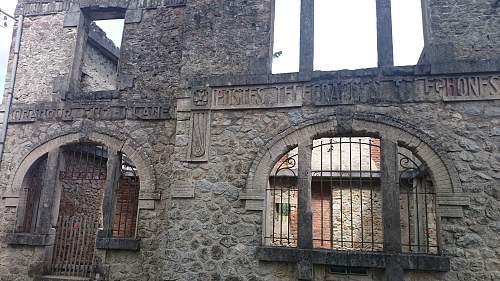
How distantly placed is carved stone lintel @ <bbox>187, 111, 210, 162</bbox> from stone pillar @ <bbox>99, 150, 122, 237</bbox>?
194 cm

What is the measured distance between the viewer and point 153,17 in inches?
326

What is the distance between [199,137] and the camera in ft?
20.9

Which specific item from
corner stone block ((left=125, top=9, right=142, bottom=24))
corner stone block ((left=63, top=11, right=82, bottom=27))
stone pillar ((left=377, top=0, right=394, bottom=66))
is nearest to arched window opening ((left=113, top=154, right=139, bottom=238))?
corner stone block ((left=125, top=9, right=142, bottom=24))

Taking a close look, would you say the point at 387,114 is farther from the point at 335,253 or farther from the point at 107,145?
the point at 107,145

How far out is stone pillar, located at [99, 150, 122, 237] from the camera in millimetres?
7164

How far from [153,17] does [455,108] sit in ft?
19.3

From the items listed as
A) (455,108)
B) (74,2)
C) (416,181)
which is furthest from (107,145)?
(416,181)

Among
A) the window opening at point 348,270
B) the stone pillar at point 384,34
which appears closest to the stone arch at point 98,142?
the window opening at point 348,270

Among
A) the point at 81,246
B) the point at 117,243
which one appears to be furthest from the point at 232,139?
the point at 81,246

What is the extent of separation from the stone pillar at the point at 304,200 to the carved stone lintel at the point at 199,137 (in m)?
Result: 1.48

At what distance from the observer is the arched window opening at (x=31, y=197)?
7777 millimetres

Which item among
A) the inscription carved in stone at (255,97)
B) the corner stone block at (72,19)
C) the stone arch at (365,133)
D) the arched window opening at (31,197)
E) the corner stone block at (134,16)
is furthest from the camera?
the corner stone block at (72,19)

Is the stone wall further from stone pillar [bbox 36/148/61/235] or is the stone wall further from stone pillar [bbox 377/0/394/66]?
stone pillar [bbox 36/148/61/235]

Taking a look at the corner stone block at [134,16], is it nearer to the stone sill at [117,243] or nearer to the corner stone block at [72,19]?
the corner stone block at [72,19]
